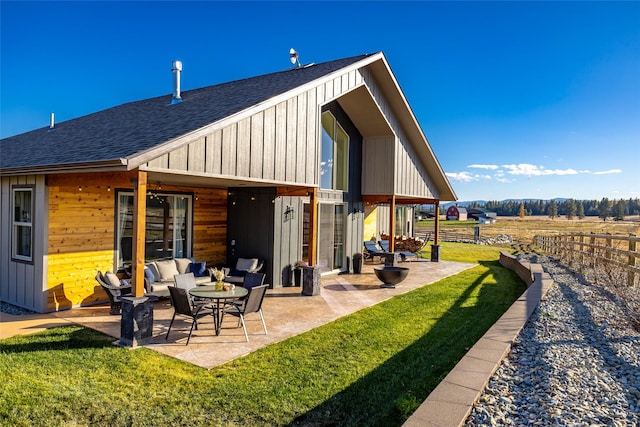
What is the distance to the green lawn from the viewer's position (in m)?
3.84

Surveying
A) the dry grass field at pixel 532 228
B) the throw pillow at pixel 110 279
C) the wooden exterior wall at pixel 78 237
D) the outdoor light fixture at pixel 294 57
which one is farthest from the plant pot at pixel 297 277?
the dry grass field at pixel 532 228

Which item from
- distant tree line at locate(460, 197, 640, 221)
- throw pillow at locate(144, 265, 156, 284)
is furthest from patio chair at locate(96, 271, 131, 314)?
distant tree line at locate(460, 197, 640, 221)

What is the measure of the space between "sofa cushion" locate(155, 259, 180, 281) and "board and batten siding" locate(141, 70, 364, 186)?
3003mm

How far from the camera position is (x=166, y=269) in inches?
356

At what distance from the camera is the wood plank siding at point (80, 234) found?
24.8ft

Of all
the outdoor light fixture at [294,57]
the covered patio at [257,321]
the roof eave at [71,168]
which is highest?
the outdoor light fixture at [294,57]

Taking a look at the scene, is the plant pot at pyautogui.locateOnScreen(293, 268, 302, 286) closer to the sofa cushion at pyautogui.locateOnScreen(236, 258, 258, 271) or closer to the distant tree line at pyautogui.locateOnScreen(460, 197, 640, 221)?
the sofa cushion at pyautogui.locateOnScreen(236, 258, 258, 271)

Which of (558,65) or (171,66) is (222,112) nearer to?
(171,66)

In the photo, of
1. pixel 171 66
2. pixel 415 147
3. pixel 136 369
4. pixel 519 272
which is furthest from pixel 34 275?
pixel 519 272

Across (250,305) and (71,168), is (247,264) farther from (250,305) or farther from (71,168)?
(71,168)

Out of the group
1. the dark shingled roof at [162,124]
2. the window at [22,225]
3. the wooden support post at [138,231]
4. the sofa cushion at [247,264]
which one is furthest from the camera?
the sofa cushion at [247,264]

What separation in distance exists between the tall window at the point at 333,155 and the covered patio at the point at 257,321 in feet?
10.1

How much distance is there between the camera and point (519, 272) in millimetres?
13047

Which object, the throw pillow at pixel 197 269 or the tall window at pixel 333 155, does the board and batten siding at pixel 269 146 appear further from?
the throw pillow at pixel 197 269
